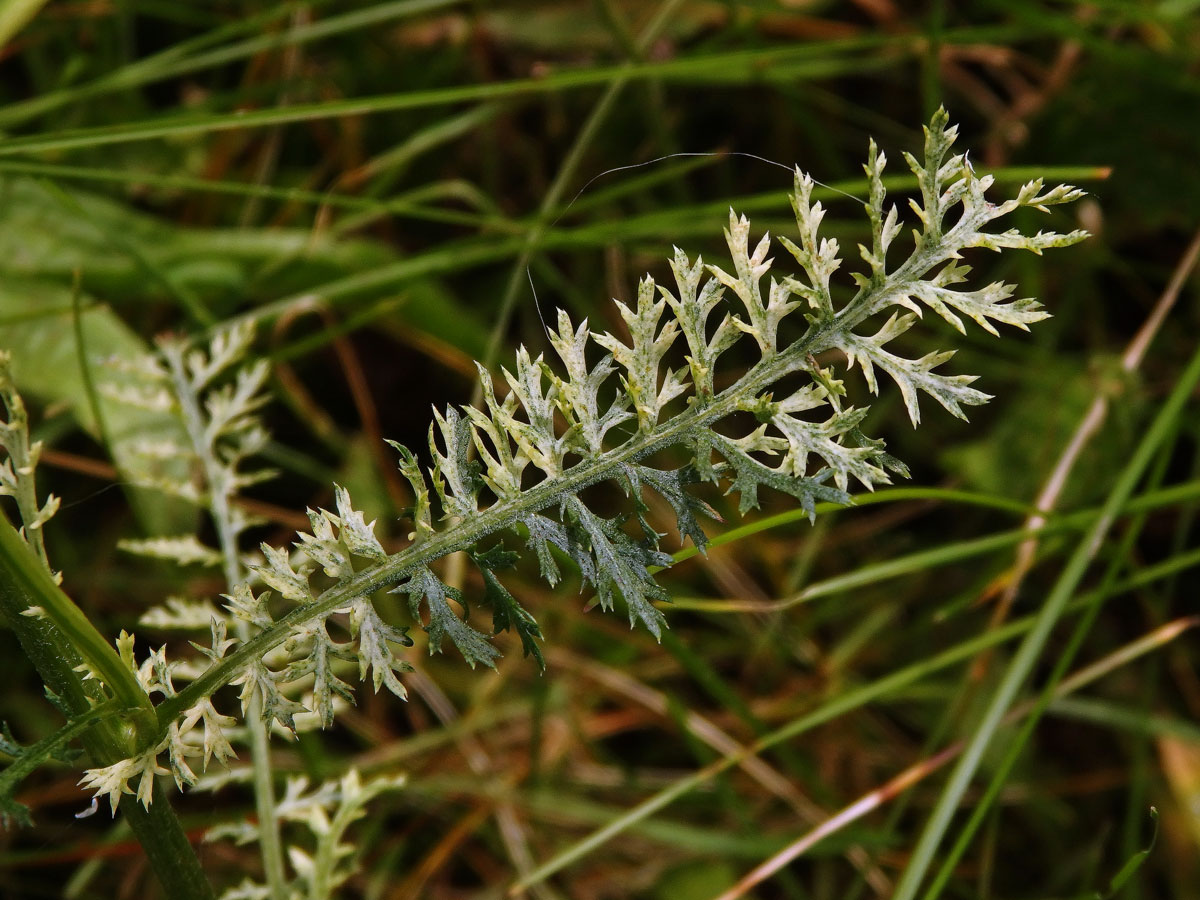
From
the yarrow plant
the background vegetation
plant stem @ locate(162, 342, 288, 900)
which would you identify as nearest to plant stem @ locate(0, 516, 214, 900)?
the yarrow plant

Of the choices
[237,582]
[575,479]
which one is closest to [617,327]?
[237,582]

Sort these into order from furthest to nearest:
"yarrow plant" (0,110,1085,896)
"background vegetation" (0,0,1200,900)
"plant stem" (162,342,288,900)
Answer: "background vegetation" (0,0,1200,900) → "plant stem" (162,342,288,900) → "yarrow plant" (0,110,1085,896)

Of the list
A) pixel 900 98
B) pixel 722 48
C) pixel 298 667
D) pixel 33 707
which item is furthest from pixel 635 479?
pixel 900 98

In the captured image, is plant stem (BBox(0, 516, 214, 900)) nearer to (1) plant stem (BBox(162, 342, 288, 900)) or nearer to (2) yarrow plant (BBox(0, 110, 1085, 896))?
(2) yarrow plant (BBox(0, 110, 1085, 896))

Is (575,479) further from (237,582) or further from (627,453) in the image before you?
(237,582)

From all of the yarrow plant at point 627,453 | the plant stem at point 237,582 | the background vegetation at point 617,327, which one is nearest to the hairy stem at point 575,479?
the yarrow plant at point 627,453

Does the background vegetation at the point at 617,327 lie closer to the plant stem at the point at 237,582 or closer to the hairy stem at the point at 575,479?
the plant stem at the point at 237,582

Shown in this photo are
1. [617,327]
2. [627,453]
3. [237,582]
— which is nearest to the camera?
[627,453]

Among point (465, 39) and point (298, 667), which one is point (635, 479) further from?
point (465, 39)
